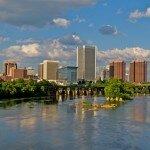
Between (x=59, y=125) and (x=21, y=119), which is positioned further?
(x=21, y=119)

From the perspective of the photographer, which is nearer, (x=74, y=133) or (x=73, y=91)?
(x=74, y=133)

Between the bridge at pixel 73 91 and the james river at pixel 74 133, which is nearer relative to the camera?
the james river at pixel 74 133

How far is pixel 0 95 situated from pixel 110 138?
67.5 meters

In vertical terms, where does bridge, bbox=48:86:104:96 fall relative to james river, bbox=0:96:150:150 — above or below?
above

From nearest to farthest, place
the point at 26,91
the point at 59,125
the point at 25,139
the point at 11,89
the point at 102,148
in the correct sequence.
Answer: the point at 102,148 < the point at 25,139 < the point at 59,125 < the point at 11,89 < the point at 26,91

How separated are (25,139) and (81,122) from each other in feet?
47.2

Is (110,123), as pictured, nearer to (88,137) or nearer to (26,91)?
(88,137)

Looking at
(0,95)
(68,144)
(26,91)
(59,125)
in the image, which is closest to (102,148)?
(68,144)

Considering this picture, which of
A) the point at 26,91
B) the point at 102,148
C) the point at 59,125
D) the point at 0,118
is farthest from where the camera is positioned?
the point at 26,91

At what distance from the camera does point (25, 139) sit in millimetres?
38844

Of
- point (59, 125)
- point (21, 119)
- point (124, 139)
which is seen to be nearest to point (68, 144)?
point (124, 139)

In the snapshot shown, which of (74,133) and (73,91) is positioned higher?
(73,91)

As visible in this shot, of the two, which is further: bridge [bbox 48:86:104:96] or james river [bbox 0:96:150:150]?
bridge [bbox 48:86:104:96]

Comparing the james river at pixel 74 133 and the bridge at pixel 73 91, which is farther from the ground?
the bridge at pixel 73 91
